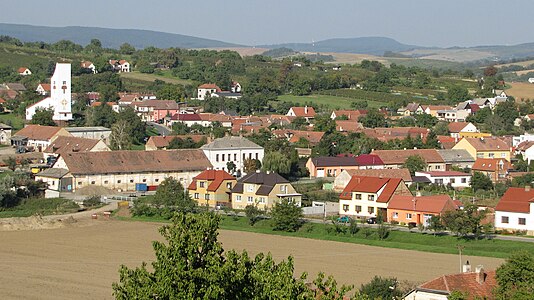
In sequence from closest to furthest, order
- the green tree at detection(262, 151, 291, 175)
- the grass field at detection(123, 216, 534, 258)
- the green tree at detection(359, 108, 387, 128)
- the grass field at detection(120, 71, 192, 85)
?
1. the grass field at detection(123, 216, 534, 258)
2. the green tree at detection(262, 151, 291, 175)
3. the green tree at detection(359, 108, 387, 128)
4. the grass field at detection(120, 71, 192, 85)

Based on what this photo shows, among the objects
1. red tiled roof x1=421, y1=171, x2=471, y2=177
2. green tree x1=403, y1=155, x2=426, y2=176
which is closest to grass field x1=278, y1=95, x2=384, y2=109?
green tree x1=403, y1=155, x2=426, y2=176

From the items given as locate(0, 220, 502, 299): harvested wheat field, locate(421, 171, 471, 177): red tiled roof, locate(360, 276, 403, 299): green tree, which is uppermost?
→ locate(421, 171, 471, 177): red tiled roof

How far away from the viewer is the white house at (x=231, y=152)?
161 feet

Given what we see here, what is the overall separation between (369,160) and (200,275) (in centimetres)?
3573

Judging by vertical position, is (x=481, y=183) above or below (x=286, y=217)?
above

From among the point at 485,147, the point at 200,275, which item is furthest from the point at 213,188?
the point at 200,275

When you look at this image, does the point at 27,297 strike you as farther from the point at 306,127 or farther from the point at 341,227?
the point at 306,127

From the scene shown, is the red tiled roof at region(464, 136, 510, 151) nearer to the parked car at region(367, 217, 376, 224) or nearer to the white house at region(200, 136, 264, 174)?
the white house at region(200, 136, 264, 174)

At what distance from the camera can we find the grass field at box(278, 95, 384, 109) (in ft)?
261

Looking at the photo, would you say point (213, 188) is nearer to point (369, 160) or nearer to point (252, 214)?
point (252, 214)

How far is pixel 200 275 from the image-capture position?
13.8 metres

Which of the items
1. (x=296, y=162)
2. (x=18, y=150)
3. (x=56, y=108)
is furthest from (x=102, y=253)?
(x=56, y=108)

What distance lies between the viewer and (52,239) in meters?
32.8

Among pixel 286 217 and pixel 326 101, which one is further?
pixel 326 101
